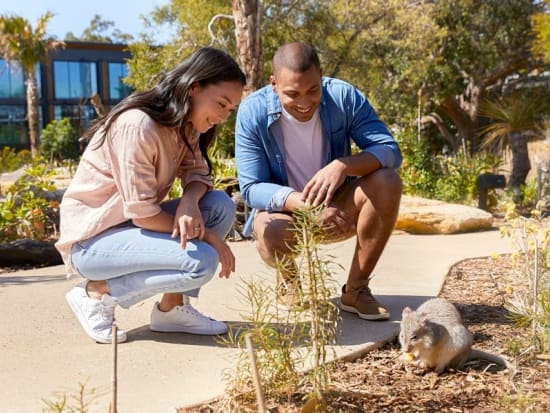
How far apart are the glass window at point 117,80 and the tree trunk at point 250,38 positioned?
31.0 m

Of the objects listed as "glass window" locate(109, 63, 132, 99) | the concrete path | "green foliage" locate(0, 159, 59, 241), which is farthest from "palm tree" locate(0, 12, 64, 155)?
the concrete path

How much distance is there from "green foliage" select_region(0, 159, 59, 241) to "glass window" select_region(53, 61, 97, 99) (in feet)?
109

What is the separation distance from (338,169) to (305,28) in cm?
1633

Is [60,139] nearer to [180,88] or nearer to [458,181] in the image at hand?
[458,181]

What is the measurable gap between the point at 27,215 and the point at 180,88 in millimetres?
4261

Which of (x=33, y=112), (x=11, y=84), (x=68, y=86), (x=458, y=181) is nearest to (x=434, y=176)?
(x=458, y=181)

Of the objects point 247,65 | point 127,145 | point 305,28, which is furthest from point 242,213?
point 305,28

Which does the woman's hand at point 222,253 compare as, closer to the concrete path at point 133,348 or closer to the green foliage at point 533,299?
the concrete path at point 133,348

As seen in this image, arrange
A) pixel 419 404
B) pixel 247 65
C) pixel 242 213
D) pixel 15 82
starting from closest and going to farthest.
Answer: pixel 419 404 → pixel 242 213 → pixel 247 65 → pixel 15 82

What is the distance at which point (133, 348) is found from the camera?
325cm

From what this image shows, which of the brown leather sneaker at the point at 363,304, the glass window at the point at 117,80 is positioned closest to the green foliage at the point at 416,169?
the brown leather sneaker at the point at 363,304

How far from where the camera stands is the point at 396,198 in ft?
11.8

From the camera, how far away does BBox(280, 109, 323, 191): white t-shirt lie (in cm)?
391

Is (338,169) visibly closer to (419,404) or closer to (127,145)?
(127,145)
